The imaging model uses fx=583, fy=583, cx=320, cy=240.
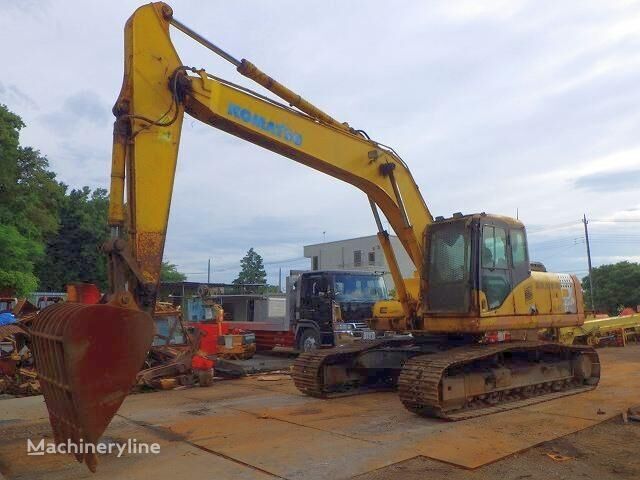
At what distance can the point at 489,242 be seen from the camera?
838 cm

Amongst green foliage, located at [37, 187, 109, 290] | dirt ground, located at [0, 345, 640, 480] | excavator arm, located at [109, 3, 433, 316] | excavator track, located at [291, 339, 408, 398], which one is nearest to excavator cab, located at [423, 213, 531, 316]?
excavator track, located at [291, 339, 408, 398]

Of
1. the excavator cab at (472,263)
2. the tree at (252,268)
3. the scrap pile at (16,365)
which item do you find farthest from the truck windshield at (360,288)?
the tree at (252,268)

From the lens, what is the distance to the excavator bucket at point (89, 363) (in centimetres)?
454

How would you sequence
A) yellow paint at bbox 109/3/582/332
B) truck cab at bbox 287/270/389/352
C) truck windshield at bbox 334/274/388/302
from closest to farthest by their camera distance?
1. yellow paint at bbox 109/3/582/332
2. truck cab at bbox 287/270/389/352
3. truck windshield at bbox 334/274/388/302

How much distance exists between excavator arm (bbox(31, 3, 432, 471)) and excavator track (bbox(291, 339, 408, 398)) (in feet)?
3.53

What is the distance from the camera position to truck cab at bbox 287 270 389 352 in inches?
562

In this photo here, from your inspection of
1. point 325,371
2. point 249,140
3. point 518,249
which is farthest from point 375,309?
point 249,140

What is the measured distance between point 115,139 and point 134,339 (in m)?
2.16

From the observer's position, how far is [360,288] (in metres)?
15.3

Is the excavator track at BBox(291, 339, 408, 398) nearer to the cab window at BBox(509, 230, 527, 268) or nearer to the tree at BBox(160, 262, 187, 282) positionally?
the cab window at BBox(509, 230, 527, 268)

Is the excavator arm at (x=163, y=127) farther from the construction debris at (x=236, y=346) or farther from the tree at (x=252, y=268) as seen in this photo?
the tree at (x=252, y=268)

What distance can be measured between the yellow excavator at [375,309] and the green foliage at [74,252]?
98.3ft

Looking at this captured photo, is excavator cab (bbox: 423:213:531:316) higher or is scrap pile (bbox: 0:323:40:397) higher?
excavator cab (bbox: 423:213:531:316)

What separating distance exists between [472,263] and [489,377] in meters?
1.63
